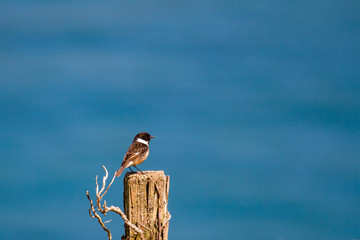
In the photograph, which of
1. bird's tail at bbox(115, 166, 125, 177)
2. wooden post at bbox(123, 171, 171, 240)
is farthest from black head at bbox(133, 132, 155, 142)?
wooden post at bbox(123, 171, 171, 240)

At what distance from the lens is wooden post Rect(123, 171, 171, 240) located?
696 cm

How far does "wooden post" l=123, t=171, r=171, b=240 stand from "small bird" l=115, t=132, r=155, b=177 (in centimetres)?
155

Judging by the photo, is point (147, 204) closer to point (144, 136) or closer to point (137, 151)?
point (137, 151)

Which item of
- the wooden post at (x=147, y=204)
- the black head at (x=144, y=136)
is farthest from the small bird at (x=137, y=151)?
the wooden post at (x=147, y=204)

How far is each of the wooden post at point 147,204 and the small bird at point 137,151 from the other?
155cm

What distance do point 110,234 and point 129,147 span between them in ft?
8.98

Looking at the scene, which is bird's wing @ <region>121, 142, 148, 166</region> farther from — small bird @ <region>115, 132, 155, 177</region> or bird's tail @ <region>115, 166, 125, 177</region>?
bird's tail @ <region>115, 166, 125, 177</region>

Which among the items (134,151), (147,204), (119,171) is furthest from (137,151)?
(147,204)

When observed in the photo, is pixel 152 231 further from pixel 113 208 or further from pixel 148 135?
pixel 148 135

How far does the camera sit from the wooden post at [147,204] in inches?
274

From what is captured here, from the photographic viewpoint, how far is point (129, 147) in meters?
9.73

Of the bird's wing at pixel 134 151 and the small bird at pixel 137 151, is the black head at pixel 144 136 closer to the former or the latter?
the small bird at pixel 137 151

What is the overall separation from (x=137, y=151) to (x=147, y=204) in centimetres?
273

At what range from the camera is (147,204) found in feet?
22.9
